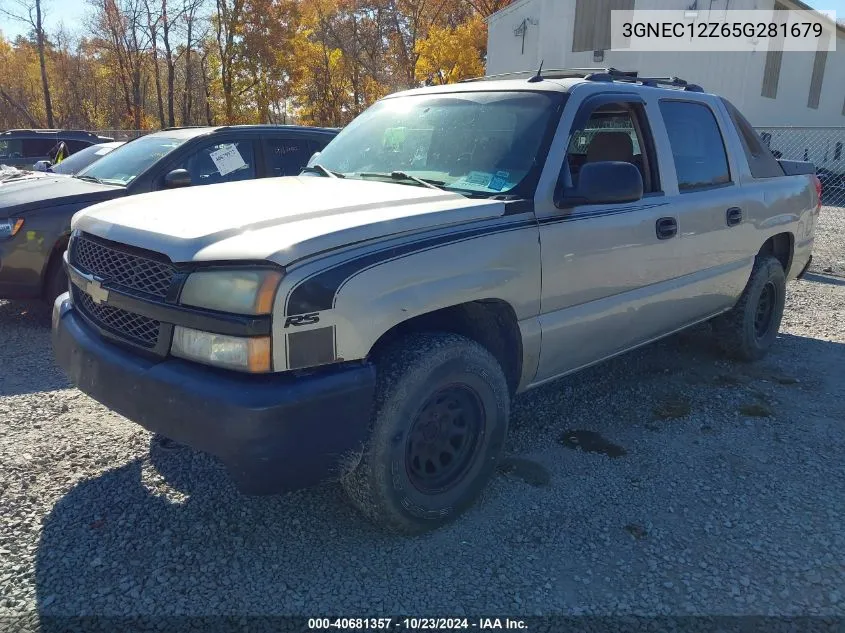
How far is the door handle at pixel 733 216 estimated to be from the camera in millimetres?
4348

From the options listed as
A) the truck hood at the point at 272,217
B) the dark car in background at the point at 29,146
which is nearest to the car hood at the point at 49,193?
the truck hood at the point at 272,217

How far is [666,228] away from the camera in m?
3.78

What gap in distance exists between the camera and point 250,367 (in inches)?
89.0

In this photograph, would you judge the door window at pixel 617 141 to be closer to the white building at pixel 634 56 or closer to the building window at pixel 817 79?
the white building at pixel 634 56

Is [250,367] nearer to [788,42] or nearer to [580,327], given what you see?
[580,327]

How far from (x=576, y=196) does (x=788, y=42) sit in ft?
96.7

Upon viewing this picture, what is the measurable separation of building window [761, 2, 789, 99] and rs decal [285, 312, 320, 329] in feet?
92.4

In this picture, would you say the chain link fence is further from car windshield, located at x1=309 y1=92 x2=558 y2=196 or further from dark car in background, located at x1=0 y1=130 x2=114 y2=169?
car windshield, located at x1=309 y1=92 x2=558 y2=196

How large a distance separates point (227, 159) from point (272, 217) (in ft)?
13.4

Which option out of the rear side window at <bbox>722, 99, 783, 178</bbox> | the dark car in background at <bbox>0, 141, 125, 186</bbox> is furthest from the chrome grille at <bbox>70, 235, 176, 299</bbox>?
the dark car in background at <bbox>0, 141, 125, 186</bbox>

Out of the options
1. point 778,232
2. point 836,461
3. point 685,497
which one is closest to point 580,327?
point 685,497

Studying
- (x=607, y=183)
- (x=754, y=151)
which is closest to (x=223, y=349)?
(x=607, y=183)

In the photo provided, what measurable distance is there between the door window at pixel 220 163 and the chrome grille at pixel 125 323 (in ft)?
11.3

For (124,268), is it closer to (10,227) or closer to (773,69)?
(10,227)
